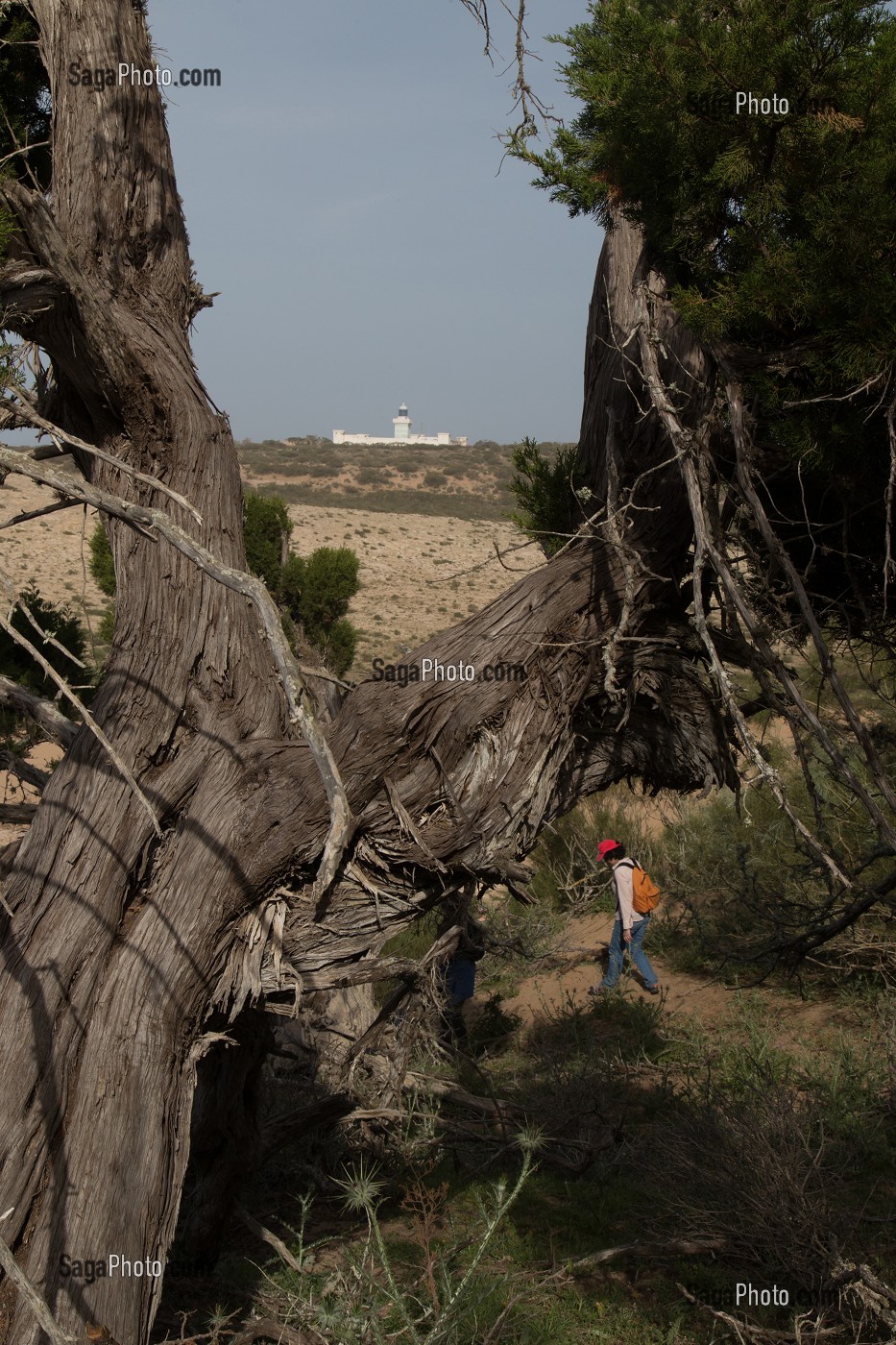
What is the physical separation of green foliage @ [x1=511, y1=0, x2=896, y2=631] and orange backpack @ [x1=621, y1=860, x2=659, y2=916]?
5274 mm

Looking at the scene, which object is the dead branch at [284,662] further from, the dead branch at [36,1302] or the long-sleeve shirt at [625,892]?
the long-sleeve shirt at [625,892]

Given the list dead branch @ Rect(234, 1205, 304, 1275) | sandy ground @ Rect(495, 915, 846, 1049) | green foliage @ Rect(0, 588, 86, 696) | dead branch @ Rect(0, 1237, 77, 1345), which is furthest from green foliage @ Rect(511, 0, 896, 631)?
sandy ground @ Rect(495, 915, 846, 1049)

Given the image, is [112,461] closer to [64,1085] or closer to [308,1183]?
[64,1085]

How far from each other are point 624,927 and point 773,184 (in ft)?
20.5

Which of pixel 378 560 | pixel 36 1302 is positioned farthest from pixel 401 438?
pixel 36 1302

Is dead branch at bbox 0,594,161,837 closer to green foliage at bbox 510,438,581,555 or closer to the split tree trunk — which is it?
the split tree trunk

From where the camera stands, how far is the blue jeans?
8.25 meters

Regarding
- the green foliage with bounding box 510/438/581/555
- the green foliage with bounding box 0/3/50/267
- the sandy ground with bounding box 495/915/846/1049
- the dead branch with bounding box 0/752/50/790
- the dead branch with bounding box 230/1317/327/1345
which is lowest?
the sandy ground with bounding box 495/915/846/1049

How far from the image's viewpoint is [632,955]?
832 centimetres

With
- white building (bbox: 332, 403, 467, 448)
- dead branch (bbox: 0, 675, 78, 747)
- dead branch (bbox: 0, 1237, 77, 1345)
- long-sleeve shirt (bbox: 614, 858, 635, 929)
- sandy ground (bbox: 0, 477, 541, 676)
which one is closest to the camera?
dead branch (bbox: 0, 1237, 77, 1345)

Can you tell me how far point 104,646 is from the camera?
19.8 m

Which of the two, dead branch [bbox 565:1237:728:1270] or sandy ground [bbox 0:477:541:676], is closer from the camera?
dead branch [bbox 565:1237:728:1270]

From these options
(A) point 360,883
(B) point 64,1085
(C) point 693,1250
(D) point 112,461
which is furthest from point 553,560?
(C) point 693,1250

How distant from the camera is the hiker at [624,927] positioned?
321 inches
